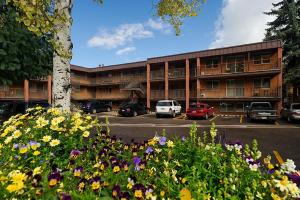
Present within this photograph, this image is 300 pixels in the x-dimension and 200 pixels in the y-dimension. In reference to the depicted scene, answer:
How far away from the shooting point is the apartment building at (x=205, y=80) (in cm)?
2769

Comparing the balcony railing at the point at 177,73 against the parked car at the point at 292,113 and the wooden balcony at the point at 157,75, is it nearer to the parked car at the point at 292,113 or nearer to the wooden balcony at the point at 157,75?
the wooden balcony at the point at 157,75

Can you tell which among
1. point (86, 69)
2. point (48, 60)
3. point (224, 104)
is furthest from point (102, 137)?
point (86, 69)

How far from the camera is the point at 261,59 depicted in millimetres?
28922

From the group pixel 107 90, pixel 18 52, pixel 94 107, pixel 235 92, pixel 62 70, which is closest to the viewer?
pixel 62 70

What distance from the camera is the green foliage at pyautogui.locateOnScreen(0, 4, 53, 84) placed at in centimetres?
→ 807

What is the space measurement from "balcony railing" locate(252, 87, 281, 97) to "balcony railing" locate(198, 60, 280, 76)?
222cm

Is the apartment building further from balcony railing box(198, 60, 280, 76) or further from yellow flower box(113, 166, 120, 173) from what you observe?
yellow flower box(113, 166, 120, 173)

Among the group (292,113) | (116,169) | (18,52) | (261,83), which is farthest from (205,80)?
(116,169)

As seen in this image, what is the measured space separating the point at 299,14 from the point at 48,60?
107 feet

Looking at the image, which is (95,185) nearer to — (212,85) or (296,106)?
(296,106)

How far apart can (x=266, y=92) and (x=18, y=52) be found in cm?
2547

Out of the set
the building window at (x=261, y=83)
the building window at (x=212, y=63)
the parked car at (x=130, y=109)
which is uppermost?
the building window at (x=212, y=63)

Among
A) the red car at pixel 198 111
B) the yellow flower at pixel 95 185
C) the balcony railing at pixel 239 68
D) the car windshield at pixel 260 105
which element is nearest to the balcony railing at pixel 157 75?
the balcony railing at pixel 239 68

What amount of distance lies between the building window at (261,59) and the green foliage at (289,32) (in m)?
3.23
